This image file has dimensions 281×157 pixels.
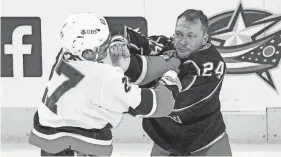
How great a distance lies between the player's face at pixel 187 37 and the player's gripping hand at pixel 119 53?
0.92 feet

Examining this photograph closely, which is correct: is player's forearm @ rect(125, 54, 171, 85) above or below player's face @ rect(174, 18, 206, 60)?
below

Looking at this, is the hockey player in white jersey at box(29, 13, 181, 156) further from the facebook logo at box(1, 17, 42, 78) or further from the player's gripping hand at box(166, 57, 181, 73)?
the facebook logo at box(1, 17, 42, 78)

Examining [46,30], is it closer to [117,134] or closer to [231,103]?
[117,134]

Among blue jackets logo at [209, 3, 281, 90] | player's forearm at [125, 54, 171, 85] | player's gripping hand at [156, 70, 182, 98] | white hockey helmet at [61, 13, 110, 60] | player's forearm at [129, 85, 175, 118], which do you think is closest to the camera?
white hockey helmet at [61, 13, 110, 60]

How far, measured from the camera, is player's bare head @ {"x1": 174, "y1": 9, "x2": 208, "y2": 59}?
281 centimetres

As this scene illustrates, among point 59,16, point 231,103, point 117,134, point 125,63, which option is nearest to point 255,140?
point 231,103

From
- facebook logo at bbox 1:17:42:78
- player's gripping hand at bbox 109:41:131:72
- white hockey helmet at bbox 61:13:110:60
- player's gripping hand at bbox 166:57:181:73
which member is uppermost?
white hockey helmet at bbox 61:13:110:60

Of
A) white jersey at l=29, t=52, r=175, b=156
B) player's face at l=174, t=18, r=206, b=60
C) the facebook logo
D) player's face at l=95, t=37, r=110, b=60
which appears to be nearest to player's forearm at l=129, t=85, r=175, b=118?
white jersey at l=29, t=52, r=175, b=156

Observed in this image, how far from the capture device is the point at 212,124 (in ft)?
9.62

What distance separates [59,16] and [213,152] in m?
2.24

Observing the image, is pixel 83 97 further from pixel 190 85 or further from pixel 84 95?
pixel 190 85

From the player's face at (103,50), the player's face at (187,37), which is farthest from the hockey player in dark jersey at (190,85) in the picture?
the player's face at (103,50)

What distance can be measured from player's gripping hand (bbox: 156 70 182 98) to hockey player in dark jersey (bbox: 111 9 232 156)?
0.19 meters

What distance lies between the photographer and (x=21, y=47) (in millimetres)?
4902
